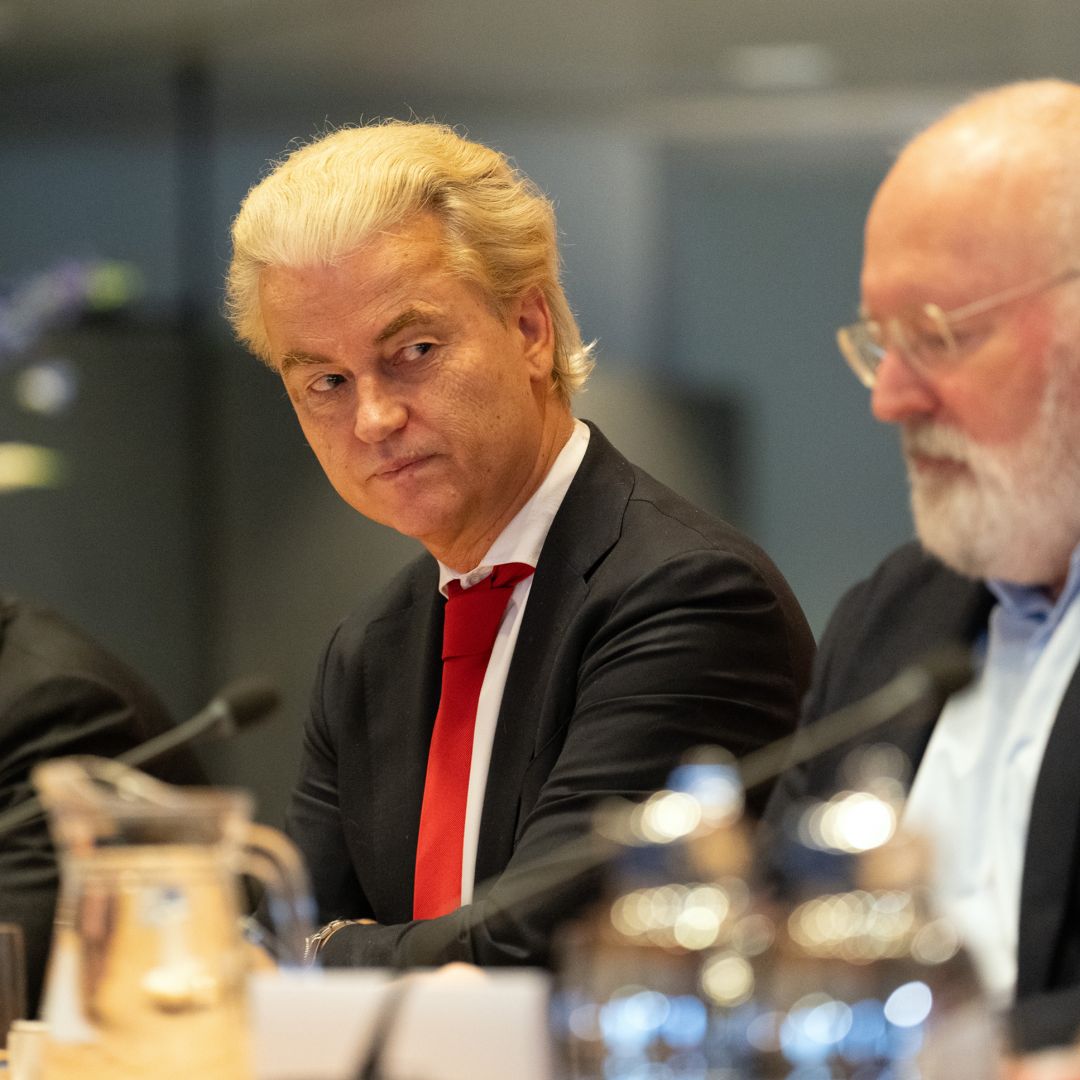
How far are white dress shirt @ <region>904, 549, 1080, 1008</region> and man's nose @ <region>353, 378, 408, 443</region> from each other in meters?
0.82

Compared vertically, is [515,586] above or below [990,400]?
below

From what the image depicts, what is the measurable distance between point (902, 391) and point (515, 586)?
0.82 m

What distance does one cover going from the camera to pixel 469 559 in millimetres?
2287

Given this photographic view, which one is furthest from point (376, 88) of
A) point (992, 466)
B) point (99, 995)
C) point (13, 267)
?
point (99, 995)

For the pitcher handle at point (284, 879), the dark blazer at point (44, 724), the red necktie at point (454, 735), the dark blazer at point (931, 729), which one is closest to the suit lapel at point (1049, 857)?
the dark blazer at point (931, 729)

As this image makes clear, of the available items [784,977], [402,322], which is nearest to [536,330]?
[402,322]

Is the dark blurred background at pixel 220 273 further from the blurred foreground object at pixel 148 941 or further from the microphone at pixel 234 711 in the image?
the blurred foreground object at pixel 148 941

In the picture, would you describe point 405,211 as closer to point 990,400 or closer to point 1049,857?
point 990,400

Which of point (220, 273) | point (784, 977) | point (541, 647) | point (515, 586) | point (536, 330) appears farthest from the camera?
point (220, 273)

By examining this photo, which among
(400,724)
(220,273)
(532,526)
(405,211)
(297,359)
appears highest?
(220,273)

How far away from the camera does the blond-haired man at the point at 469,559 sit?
2.03 meters

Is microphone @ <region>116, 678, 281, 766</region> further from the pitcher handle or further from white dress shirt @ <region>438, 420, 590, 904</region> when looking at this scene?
white dress shirt @ <region>438, 420, 590, 904</region>

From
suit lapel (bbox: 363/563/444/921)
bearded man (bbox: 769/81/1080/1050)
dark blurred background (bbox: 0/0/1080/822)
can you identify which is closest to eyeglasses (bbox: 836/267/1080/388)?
bearded man (bbox: 769/81/1080/1050)

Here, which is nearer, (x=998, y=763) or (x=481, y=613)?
(x=998, y=763)
